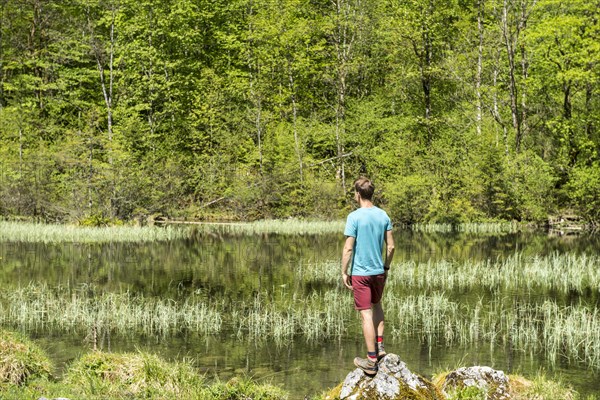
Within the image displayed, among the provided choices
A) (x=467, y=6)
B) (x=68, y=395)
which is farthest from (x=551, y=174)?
(x=68, y=395)

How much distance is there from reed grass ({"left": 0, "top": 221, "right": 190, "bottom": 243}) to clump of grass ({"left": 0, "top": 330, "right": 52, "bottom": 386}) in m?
24.0

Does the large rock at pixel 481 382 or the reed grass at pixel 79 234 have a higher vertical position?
the large rock at pixel 481 382

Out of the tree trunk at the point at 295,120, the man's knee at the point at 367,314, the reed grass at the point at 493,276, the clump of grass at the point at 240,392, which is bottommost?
the reed grass at the point at 493,276

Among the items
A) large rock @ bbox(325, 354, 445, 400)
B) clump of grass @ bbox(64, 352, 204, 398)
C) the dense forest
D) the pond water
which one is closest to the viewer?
large rock @ bbox(325, 354, 445, 400)

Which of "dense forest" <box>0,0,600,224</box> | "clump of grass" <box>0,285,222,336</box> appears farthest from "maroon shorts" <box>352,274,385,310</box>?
"dense forest" <box>0,0,600,224</box>

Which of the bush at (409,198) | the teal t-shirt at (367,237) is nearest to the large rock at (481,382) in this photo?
the teal t-shirt at (367,237)

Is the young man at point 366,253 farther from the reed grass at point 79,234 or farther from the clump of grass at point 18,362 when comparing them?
the reed grass at point 79,234

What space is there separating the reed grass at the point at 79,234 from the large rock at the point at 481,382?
2745 cm

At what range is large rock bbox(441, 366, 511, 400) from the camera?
330 inches

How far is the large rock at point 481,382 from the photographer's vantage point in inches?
330

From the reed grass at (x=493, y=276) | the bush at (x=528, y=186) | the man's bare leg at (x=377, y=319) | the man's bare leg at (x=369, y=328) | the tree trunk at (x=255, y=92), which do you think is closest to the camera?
the man's bare leg at (x=369, y=328)

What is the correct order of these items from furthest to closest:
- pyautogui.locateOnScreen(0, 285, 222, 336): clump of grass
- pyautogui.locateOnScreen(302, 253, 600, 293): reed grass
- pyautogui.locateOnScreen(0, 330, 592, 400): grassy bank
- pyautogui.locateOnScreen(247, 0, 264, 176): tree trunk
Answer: pyautogui.locateOnScreen(247, 0, 264, 176): tree trunk < pyautogui.locateOnScreen(302, 253, 600, 293): reed grass < pyautogui.locateOnScreen(0, 285, 222, 336): clump of grass < pyautogui.locateOnScreen(0, 330, 592, 400): grassy bank

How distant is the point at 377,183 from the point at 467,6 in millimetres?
20182

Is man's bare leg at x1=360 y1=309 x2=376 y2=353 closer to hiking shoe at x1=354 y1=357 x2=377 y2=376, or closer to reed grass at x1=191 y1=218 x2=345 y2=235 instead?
hiking shoe at x1=354 y1=357 x2=377 y2=376
